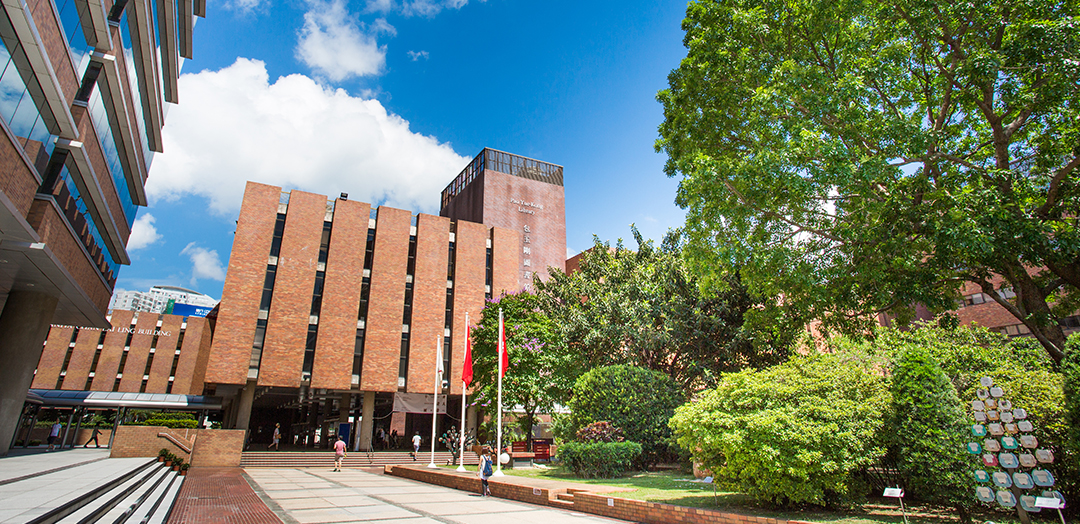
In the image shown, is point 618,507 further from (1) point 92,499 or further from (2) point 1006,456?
(1) point 92,499

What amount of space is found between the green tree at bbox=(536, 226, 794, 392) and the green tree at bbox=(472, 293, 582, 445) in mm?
988

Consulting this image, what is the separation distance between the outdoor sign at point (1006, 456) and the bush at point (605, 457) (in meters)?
9.61

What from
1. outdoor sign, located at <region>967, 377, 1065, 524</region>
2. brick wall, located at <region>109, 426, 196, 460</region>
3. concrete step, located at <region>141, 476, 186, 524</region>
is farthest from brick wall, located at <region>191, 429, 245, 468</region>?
outdoor sign, located at <region>967, 377, 1065, 524</region>

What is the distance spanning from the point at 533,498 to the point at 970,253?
1009cm

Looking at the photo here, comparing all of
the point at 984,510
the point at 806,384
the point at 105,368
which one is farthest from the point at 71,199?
the point at 105,368

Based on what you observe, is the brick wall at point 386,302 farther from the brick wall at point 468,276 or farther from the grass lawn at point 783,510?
the grass lawn at point 783,510

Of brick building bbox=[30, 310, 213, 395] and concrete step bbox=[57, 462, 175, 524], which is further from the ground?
brick building bbox=[30, 310, 213, 395]

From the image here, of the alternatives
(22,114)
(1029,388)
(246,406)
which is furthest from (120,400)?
(1029,388)

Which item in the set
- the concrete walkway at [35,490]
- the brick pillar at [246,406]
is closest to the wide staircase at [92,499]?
the concrete walkway at [35,490]

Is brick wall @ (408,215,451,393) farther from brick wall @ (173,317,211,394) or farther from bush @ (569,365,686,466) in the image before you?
brick wall @ (173,317,211,394)

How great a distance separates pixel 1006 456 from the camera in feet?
22.7

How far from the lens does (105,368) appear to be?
5159 cm

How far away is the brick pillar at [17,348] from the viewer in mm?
18094

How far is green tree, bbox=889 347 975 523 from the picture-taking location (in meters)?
7.62
